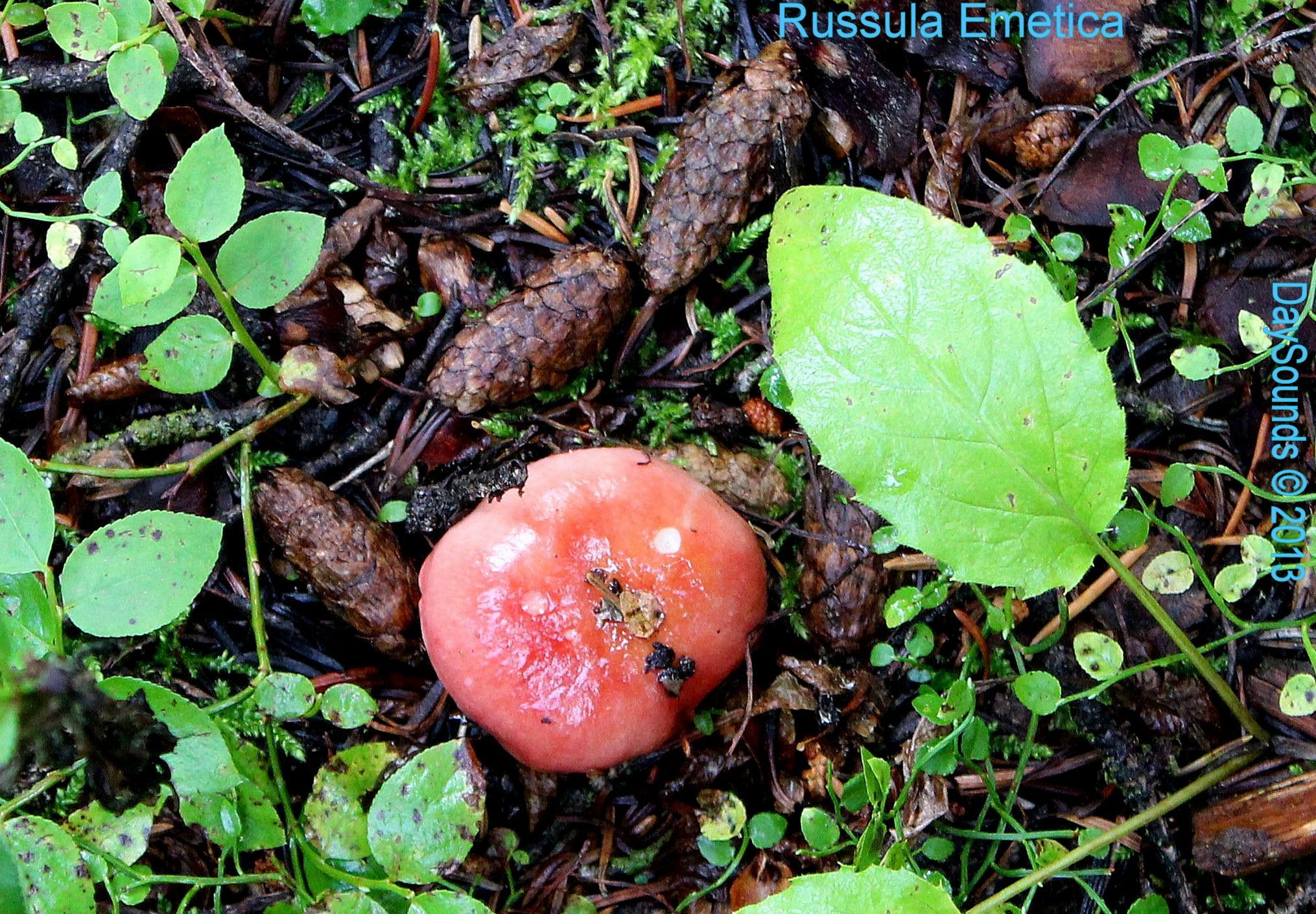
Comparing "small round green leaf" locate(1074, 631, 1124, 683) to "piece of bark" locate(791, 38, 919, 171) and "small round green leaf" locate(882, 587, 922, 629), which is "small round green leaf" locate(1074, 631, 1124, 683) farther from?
"piece of bark" locate(791, 38, 919, 171)

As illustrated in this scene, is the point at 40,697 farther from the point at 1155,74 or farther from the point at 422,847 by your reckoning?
the point at 1155,74

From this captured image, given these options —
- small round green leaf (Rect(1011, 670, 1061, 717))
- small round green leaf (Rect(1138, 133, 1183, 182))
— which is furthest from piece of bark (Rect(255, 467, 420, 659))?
small round green leaf (Rect(1138, 133, 1183, 182))

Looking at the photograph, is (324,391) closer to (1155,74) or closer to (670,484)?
(670,484)

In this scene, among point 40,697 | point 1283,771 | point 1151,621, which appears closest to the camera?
point 40,697

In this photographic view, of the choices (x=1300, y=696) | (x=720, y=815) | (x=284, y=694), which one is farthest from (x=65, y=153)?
(x=1300, y=696)

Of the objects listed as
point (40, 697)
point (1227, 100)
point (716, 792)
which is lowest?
point (716, 792)

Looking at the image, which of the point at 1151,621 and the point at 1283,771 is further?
the point at 1151,621

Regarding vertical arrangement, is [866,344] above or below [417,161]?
below

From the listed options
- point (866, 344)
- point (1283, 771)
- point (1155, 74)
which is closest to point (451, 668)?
point (866, 344)

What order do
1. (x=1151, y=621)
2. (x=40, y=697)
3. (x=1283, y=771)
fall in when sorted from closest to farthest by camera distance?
(x=40, y=697) → (x=1283, y=771) → (x=1151, y=621)
